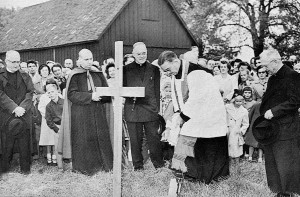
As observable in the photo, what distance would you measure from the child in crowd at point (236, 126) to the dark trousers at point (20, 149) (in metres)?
3.53

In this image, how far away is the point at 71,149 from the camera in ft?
22.6

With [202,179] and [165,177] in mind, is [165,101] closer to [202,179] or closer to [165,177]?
[165,177]

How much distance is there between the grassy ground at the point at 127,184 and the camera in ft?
18.3

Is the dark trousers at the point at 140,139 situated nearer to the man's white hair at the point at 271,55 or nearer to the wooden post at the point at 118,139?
the wooden post at the point at 118,139

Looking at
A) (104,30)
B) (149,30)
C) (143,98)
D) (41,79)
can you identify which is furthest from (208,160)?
(149,30)

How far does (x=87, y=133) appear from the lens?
22.3 feet

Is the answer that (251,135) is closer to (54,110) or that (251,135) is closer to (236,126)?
(236,126)

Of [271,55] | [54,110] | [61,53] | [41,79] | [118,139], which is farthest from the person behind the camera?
[61,53]

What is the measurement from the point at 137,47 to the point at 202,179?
2.44 metres

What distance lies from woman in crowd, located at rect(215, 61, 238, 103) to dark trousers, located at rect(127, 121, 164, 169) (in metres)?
1.94

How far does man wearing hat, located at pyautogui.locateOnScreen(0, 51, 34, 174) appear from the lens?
662 cm

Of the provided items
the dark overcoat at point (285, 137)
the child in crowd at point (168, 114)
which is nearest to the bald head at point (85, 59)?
the child in crowd at point (168, 114)

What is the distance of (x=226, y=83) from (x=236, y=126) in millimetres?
1425

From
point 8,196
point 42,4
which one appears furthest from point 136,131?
point 42,4
